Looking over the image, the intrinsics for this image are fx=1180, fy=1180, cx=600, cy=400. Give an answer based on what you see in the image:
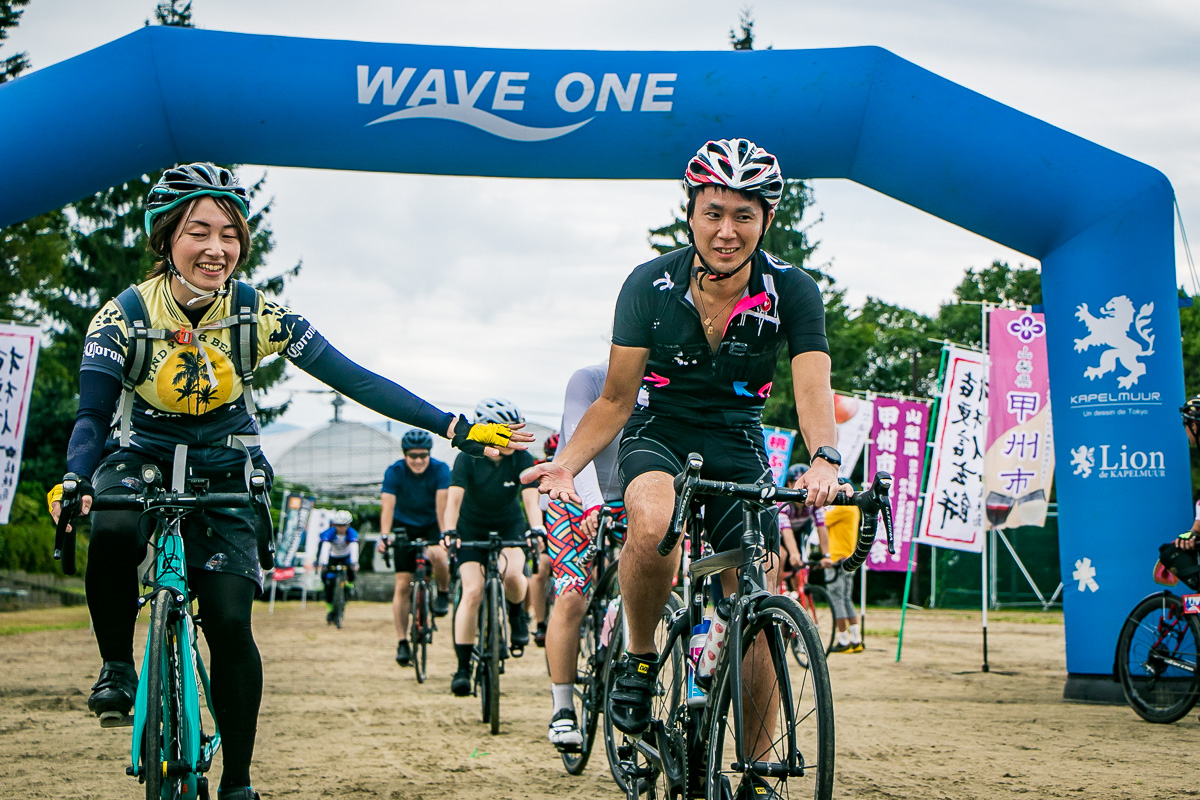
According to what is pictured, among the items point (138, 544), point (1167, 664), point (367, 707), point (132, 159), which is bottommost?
point (367, 707)

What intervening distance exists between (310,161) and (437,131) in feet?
3.22

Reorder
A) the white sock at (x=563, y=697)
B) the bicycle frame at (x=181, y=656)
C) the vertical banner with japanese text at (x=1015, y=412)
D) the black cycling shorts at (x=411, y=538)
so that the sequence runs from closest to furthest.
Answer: the bicycle frame at (x=181, y=656)
the white sock at (x=563, y=697)
the black cycling shorts at (x=411, y=538)
the vertical banner with japanese text at (x=1015, y=412)

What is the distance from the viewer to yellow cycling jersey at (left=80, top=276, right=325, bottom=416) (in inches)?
151

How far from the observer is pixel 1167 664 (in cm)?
798

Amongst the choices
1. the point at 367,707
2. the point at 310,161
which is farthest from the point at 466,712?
the point at 310,161

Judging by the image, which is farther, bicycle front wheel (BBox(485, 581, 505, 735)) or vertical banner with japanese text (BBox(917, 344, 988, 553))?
vertical banner with japanese text (BBox(917, 344, 988, 553))

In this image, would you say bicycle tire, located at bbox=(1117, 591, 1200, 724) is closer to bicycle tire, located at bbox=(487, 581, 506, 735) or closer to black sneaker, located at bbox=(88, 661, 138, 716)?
bicycle tire, located at bbox=(487, 581, 506, 735)

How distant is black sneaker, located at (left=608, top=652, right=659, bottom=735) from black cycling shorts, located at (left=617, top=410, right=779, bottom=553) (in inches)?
20.7

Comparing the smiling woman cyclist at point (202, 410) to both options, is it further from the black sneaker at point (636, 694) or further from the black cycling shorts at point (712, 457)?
the black sneaker at point (636, 694)

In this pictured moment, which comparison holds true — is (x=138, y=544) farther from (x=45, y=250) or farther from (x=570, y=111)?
(x=45, y=250)

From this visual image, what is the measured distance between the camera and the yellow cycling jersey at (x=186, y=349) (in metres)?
3.83

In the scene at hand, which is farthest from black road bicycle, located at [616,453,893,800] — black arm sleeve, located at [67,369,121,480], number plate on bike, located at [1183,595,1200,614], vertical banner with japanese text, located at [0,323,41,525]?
vertical banner with japanese text, located at [0,323,41,525]

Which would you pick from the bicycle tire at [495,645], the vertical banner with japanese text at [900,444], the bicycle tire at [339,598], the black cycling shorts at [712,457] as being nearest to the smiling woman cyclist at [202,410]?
the black cycling shorts at [712,457]

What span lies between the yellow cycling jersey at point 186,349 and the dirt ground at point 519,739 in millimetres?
2196
